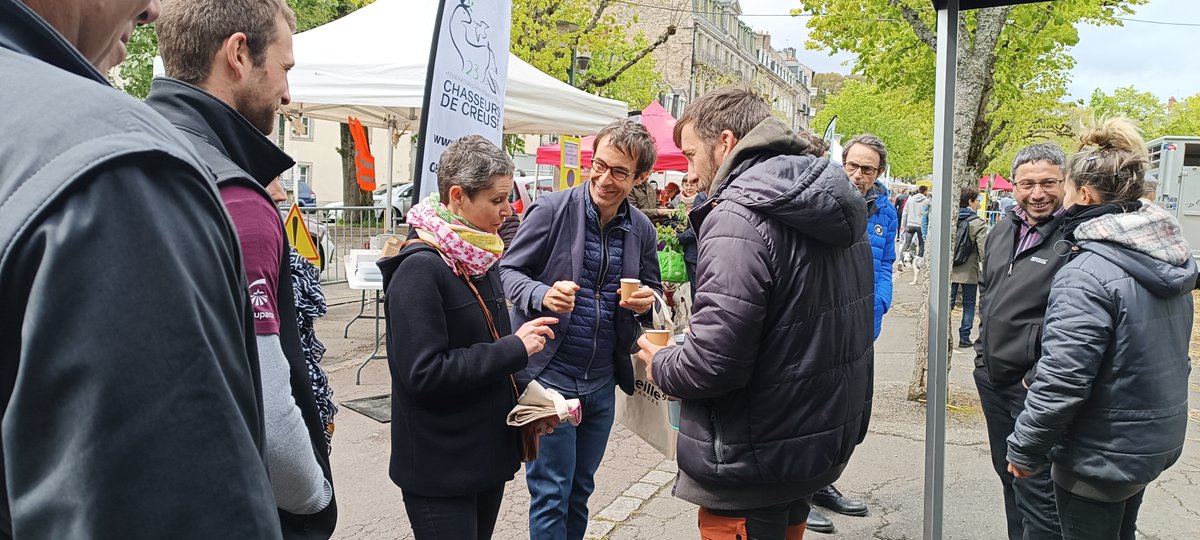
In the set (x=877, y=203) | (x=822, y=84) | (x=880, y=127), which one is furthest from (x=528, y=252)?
(x=822, y=84)

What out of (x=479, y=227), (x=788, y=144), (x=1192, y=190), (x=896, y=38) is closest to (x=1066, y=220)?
(x=788, y=144)

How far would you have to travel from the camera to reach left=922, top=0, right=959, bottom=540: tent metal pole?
9.35 ft

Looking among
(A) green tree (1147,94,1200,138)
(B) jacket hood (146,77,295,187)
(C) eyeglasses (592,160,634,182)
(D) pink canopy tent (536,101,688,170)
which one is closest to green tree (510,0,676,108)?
(D) pink canopy tent (536,101,688,170)

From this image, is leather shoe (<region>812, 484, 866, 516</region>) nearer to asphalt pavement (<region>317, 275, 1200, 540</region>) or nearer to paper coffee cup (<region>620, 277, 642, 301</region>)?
asphalt pavement (<region>317, 275, 1200, 540</region>)

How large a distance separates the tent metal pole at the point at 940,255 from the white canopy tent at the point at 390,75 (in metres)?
4.20

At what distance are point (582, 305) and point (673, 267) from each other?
4395 mm

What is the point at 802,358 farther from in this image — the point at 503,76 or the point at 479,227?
the point at 503,76

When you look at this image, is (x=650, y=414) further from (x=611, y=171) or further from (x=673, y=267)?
(x=673, y=267)

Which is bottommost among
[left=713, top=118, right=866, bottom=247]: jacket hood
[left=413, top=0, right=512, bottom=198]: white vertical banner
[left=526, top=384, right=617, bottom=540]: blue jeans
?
[left=526, top=384, right=617, bottom=540]: blue jeans

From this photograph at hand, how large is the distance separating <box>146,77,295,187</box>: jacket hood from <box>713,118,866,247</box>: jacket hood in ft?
4.25

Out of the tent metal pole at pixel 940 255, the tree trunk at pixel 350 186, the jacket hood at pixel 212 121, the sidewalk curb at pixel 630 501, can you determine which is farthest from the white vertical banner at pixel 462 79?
the tree trunk at pixel 350 186

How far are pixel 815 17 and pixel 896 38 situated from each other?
145 centimetres

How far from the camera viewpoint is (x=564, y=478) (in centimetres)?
321

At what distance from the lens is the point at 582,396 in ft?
10.8
